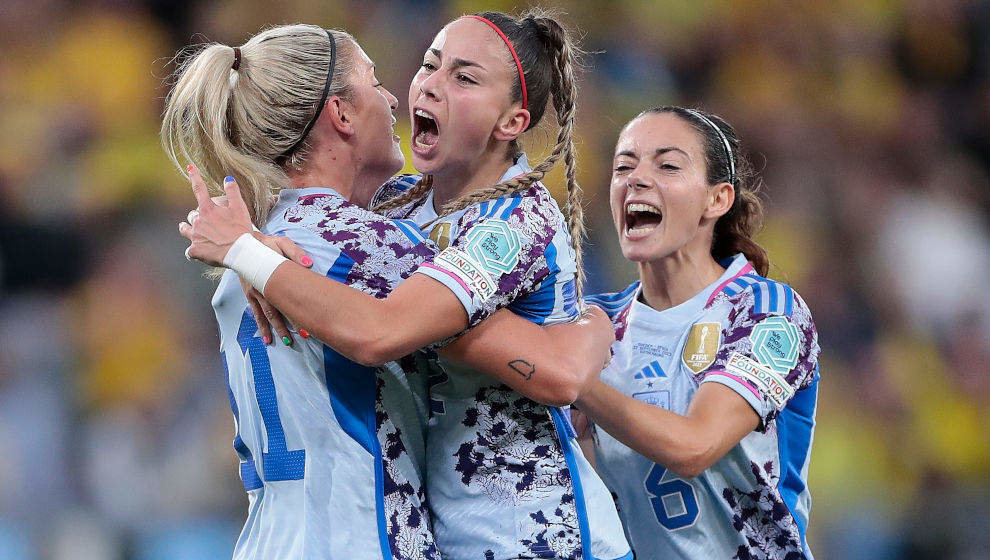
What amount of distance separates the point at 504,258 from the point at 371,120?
55 centimetres

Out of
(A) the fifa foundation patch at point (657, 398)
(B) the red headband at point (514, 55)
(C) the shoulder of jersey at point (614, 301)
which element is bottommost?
(A) the fifa foundation patch at point (657, 398)

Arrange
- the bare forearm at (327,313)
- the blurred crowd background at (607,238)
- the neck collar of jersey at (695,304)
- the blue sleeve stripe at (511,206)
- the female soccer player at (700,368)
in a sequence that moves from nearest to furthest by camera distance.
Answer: the bare forearm at (327,313) < the blue sleeve stripe at (511,206) < the female soccer player at (700,368) < the neck collar of jersey at (695,304) < the blurred crowd background at (607,238)

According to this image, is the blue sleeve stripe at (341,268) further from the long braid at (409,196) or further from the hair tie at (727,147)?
the hair tie at (727,147)

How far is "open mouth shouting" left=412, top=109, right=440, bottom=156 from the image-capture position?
8.42 feet

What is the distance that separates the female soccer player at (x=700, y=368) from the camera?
9.13ft

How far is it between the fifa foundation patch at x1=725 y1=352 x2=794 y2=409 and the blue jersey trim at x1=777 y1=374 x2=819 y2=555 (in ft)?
→ 0.55

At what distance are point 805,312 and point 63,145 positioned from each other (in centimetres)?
414

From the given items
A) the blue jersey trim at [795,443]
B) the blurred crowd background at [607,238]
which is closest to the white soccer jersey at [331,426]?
the blue jersey trim at [795,443]

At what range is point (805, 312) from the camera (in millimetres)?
3020

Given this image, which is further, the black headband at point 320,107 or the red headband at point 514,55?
the red headband at point 514,55

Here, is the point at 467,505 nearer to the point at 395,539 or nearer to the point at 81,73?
the point at 395,539

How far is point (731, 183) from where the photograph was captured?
3318mm

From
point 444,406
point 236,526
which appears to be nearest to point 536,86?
point 444,406

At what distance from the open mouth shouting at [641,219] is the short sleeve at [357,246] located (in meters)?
1.07
